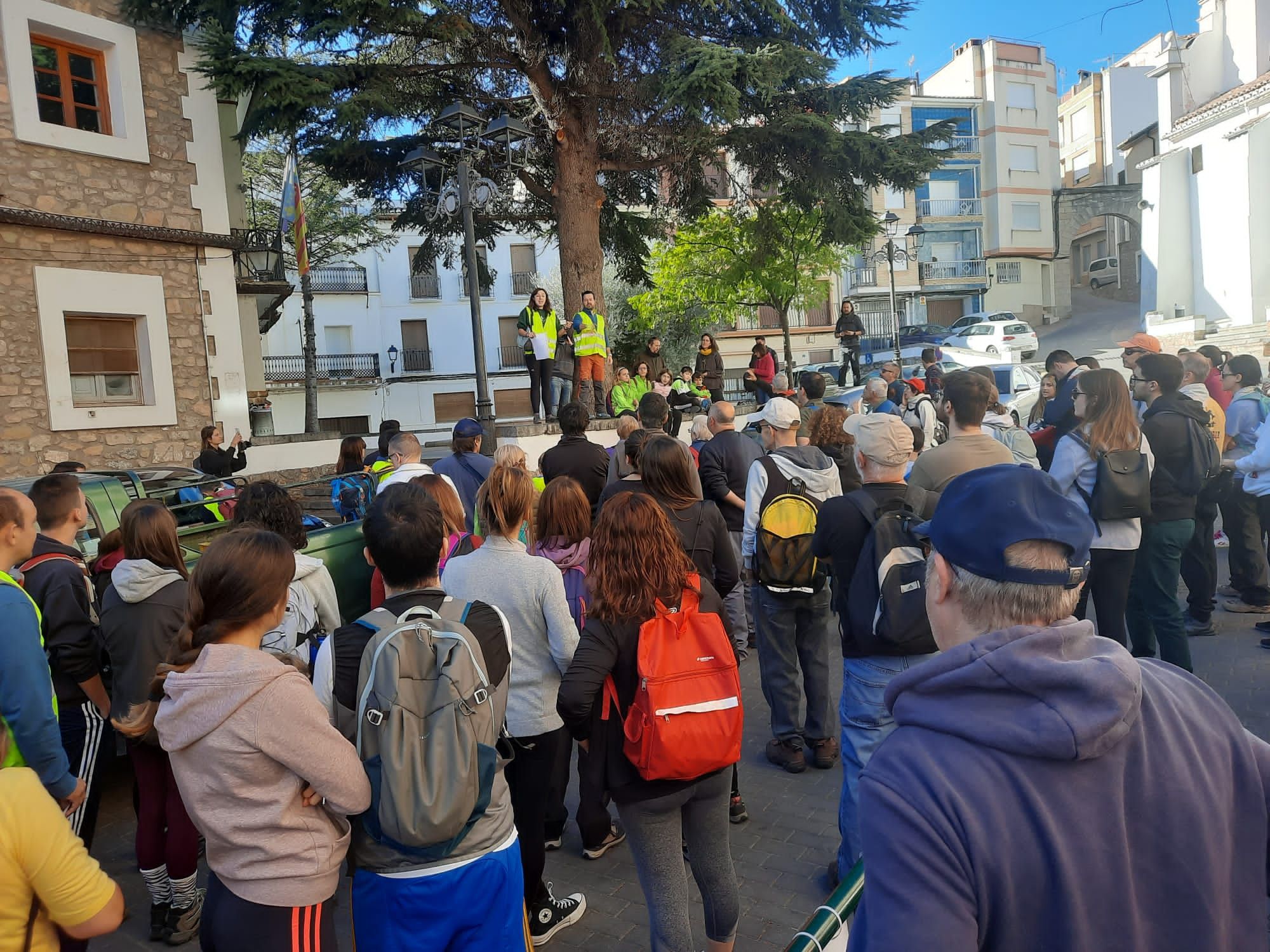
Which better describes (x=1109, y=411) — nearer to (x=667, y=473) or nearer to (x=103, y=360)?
(x=667, y=473)

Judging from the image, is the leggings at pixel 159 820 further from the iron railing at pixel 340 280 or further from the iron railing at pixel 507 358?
the iron railing at pixel 507 358

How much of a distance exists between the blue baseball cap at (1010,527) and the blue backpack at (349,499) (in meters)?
A: 6.44

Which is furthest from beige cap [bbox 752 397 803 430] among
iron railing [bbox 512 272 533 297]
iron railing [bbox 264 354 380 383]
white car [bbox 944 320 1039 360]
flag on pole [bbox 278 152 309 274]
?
iron railing [bbox 512 272 533 297]

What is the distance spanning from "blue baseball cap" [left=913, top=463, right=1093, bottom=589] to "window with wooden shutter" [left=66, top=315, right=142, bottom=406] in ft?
51.4

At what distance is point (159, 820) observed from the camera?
12.5 ft

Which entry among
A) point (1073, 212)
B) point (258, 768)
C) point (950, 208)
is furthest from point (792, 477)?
point (1073, 212)

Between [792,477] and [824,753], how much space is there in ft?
5.42

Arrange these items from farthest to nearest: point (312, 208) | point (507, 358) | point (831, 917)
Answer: point (507, 358)
point (312, 208)
point (831, 917)

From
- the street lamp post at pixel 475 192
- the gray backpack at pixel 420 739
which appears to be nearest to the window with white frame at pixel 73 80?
the street lamp post at pixel 475 192

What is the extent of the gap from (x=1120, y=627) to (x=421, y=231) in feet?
52.2

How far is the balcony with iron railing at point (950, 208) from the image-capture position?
5141cm

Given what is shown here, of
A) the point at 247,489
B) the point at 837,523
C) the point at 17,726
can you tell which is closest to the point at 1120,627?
the point at 837,523

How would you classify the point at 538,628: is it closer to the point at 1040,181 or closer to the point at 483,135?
the point at 483,135

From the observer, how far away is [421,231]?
18.0 m
